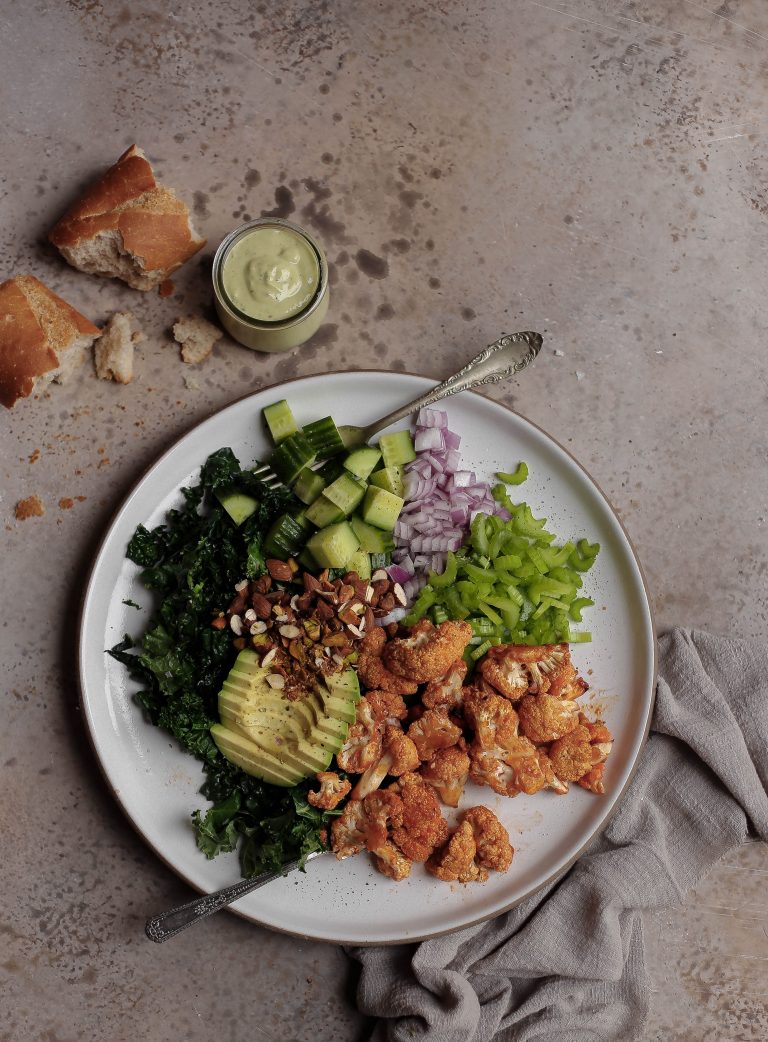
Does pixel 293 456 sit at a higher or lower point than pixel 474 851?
higher

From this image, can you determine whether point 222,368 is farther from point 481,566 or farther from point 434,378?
point 481,566

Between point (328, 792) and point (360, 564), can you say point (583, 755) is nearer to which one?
point (328, 792)

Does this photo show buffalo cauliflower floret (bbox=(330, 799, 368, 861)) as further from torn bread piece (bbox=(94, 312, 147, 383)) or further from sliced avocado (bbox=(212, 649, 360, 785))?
torn bread piece (bbox=(94, 312, 147, 383))

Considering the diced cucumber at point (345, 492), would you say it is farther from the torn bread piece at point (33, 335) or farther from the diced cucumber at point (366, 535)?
the torn bread piece at point (33, 335)

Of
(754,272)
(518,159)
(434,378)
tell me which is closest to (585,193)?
(518,159)

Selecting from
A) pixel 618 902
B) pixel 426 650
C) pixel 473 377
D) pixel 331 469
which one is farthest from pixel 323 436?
pixel 618 902
